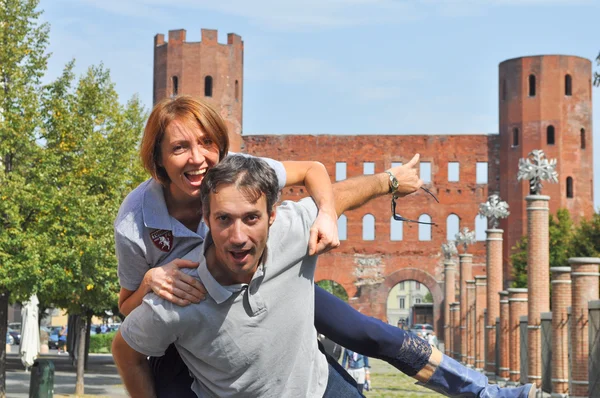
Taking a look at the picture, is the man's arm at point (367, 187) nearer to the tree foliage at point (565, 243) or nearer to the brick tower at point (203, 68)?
the tree foliage at point (565, 243)

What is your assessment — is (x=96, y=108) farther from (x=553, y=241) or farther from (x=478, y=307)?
(x=553, y=241)

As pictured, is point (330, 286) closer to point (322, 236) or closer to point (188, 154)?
point (188, 154)

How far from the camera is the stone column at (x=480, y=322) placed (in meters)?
33.3

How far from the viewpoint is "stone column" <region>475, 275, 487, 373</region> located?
3334 centimetres

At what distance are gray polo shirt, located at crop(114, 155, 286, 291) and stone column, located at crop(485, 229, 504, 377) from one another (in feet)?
85.2

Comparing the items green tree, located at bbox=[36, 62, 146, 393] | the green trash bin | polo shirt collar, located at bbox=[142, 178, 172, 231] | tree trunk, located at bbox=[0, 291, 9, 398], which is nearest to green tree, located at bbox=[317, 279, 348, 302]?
green tree, located at bbox=[36, 62, 146, 393]

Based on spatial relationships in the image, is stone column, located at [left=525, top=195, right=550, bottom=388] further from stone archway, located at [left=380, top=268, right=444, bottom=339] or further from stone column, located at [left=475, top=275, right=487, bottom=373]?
stone archway, located at [left=380, top=268, right=444, bottom=339]

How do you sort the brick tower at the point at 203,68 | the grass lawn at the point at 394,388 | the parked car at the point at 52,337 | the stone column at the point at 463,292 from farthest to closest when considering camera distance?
the brick tower at the point at 203,68 → the parked car at the point at 52,337 → the stone column at the point at 463,292 → the grass lawn at the point at 394,388

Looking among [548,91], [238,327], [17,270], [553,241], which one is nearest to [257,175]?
[238,327]

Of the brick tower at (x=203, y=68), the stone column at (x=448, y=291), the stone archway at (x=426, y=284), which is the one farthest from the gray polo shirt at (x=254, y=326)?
the stone archway at (x=426, y=284)

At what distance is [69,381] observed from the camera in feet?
78.3

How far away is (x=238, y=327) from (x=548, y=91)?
172 ft

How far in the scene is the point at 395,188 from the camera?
157 inches

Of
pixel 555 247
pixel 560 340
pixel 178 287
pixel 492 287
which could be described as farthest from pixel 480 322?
pixel 178 287
